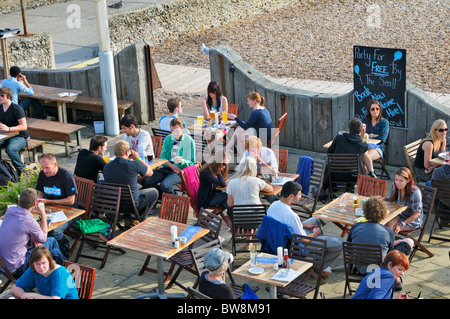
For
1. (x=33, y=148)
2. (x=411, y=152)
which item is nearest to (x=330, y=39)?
(x=411, y=152)

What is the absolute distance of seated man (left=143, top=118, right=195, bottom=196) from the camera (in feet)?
36.1

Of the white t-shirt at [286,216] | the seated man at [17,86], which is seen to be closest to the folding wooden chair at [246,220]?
the white t-shirt at [286,216]

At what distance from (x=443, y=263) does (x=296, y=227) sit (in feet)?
7.03

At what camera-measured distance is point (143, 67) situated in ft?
47.4

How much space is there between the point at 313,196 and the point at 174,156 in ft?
7.58

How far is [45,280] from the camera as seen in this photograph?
23.5 feet

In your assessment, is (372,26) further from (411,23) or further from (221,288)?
(221,288)

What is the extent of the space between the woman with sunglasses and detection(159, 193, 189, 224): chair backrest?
403 cm

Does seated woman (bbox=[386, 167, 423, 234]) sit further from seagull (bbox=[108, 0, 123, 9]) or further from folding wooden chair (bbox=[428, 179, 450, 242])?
seagull (bbox=[108, 0, 123, 9])

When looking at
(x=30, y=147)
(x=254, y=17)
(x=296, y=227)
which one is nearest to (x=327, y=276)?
(x=296, y=227)

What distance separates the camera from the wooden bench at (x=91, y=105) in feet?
47.0

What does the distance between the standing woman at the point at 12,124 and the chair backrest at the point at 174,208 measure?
13.4ft

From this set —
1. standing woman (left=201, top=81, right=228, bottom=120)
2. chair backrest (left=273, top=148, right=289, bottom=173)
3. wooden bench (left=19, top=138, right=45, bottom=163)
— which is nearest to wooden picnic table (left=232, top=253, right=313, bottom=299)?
chair backrest (left=273, top=148, right=289, bottom=173)

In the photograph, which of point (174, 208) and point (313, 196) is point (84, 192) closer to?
point (174, 208)
